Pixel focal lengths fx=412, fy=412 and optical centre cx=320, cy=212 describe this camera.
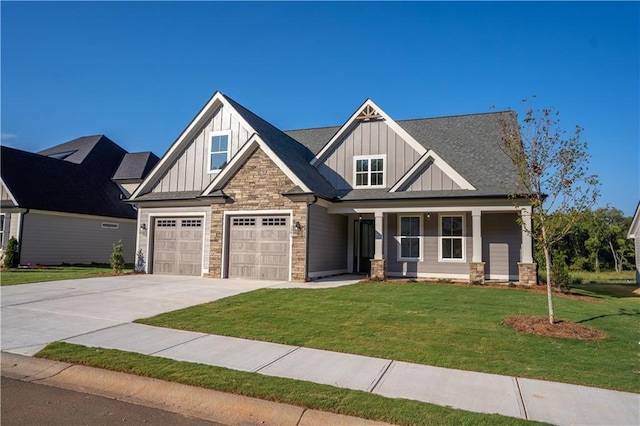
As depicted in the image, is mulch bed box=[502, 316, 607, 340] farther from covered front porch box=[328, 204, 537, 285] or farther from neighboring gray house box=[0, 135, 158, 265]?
neighboring gray house box=[0, 135, 158, 265]

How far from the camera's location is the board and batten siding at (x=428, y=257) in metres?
16.8

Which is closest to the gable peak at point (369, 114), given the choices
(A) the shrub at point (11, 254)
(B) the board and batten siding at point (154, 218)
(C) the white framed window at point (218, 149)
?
(C) the white framed window at point (218, 149)

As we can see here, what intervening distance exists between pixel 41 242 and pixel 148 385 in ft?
69.8

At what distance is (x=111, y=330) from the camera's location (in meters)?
7.80

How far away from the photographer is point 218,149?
61.1 feet

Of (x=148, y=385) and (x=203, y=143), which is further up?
(x=203, y=143)

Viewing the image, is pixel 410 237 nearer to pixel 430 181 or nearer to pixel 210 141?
pixel 430 181

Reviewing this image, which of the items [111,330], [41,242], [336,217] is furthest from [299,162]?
[41,242]

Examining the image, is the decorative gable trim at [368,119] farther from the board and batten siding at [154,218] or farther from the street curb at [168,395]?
the street curb at [168,395]

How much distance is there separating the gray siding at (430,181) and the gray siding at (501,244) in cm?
211

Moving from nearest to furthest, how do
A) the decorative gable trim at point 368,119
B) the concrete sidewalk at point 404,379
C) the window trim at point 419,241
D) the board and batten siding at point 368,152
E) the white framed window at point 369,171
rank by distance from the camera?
the concrete sidewalk at point 404,379 → the window trim at point 419,241 → the decorative gable trim at point 368,119 → the board and batten siding at point 368,152 → the white framed window at point 369,171

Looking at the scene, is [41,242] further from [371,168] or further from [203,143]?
[371,168]

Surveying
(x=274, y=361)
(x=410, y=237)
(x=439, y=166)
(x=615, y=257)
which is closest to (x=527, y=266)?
(x=410, y=237)

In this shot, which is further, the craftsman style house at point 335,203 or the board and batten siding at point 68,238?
the board and batten siding at point 68,238
